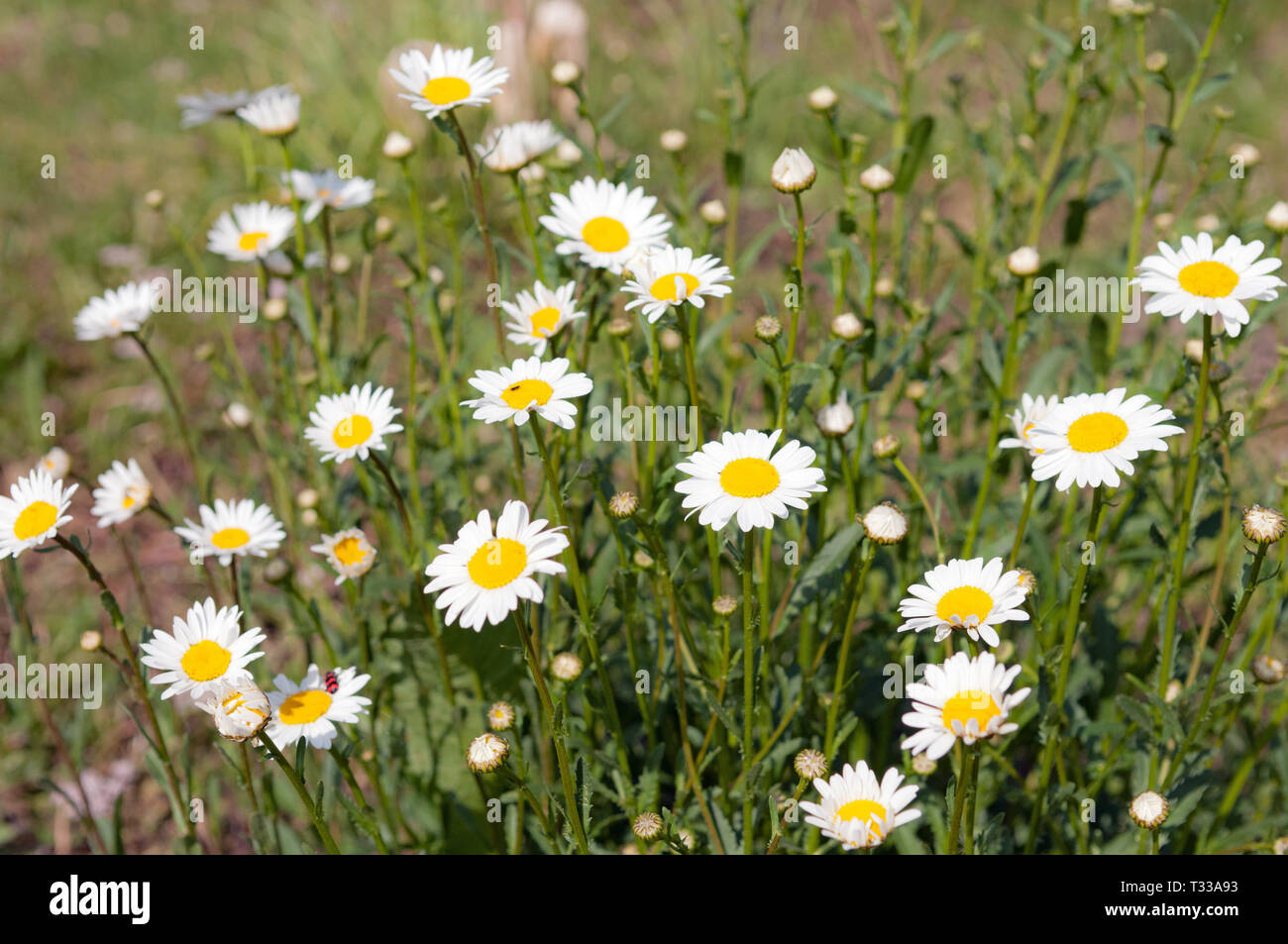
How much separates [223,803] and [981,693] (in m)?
2.19

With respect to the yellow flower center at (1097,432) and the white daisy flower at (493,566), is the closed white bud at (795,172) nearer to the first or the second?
the yellow flower center at (1097,432)

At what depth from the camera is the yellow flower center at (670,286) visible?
1736mm

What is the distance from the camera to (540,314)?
1.91m

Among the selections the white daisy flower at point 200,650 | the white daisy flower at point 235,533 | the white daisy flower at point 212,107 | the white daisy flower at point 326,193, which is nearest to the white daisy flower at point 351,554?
the white daisy flower at point 235,533

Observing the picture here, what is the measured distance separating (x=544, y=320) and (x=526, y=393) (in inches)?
10.9

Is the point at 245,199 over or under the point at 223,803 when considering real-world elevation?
over

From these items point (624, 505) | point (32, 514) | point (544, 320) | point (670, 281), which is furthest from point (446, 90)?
point (32, 514)

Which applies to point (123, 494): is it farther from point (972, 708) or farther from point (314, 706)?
point (972, 708)

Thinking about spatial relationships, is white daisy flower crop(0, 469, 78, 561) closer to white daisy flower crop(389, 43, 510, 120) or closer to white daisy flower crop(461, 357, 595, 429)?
white daisy flower crop(461, 357, 595, 429)

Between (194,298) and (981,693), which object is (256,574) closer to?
(194,298)

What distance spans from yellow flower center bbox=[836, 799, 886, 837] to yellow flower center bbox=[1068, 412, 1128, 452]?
2.06 feet

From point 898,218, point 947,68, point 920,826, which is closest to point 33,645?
point 920,826

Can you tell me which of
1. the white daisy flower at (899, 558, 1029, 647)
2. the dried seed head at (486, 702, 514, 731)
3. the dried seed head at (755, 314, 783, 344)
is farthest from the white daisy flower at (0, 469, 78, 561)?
the white daisy flower at (899, 558, 1029, 647)

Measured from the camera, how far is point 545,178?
8.66 ft
